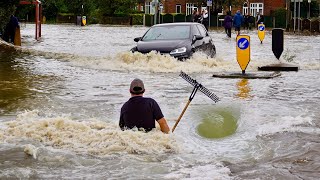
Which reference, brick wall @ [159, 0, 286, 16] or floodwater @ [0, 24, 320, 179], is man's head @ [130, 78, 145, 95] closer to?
floodwater @ [0, 24, 320, 179]

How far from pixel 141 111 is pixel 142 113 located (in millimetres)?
31

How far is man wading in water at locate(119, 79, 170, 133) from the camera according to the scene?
8336mm

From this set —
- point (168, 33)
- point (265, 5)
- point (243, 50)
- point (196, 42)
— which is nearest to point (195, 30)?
point (196, 42)

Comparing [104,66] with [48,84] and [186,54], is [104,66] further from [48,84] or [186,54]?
[48,84]

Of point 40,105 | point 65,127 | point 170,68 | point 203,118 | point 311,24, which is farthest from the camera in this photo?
point 311,24

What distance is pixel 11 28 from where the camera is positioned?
27.8 metres

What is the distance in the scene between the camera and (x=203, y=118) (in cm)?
1069

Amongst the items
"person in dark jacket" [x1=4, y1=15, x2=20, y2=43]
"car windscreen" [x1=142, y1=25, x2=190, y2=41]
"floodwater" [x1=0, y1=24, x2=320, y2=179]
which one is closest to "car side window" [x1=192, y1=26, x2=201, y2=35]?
"car windscreen" [x1=142, y1=25, x2=190, y2=41]

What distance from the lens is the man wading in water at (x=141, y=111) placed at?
834 centimetres

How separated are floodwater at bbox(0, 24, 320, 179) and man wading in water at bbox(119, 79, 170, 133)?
144mm

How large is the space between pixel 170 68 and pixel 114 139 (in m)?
9.91

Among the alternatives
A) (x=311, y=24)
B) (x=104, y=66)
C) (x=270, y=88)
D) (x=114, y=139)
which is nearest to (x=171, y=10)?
(x=311, y=24)

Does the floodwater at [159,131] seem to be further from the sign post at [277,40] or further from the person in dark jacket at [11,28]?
the person in dark jacket at [11,28]

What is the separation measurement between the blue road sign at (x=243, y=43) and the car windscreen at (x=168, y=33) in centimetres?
327
